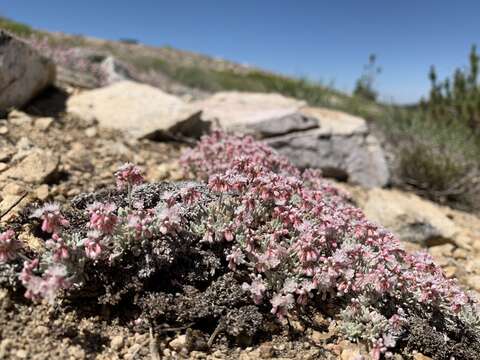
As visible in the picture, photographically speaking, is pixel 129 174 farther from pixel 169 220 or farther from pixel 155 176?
pixel 155 176

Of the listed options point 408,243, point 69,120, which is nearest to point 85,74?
point 69,120

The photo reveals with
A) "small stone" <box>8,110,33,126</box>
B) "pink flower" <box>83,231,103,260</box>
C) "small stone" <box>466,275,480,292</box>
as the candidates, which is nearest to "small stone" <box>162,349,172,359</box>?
"pink flower" <box>83,231,103,260</box>

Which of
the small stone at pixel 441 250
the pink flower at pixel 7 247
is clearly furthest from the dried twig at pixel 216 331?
the small stone at pixel 441 250

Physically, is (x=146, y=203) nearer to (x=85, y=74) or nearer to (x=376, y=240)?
(x=376, y=240)

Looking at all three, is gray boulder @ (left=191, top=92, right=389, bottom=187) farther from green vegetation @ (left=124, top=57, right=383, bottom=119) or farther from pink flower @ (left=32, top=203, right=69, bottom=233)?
green vegetation @ (left=124, top=57, right=383, bottom=119)

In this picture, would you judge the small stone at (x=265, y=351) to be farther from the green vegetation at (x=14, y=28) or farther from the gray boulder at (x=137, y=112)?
the green vegetation at (x=14, y=28)

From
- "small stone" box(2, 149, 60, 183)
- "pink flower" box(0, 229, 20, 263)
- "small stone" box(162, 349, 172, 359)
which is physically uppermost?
"small stone" box(2, 149, 60, 183)
